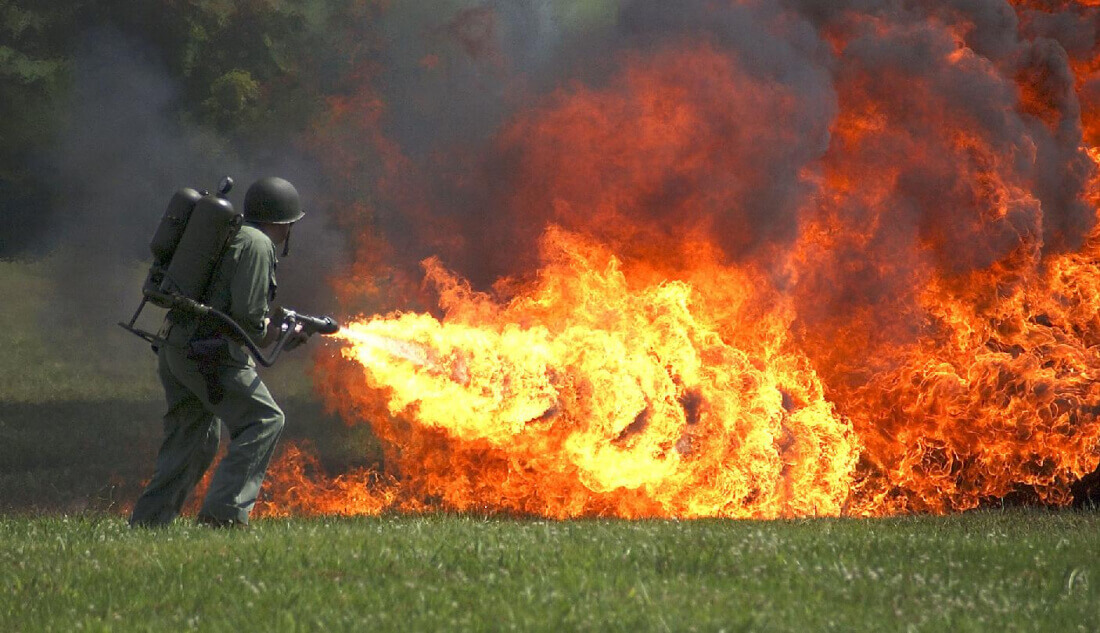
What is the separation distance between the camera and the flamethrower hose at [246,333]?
9.05m

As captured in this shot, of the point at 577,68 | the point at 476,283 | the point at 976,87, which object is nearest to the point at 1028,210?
the point at 976,87

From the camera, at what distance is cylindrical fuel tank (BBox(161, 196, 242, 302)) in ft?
29.7

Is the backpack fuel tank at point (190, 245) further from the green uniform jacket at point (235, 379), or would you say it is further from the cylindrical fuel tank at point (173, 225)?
the green uniform jacket at point (235, 379)

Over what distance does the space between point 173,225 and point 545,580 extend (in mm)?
3878

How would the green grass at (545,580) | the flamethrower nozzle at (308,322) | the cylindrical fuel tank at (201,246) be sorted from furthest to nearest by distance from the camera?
the flamethrower nozzle at (308,322)
the cylindrical fuel tank at (201,246)
the green grass at (545,580)

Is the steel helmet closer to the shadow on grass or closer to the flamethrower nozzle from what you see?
the flamethrower nozzle

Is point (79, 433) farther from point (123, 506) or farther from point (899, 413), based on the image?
point (899, 413)

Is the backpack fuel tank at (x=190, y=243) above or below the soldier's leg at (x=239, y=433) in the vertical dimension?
above

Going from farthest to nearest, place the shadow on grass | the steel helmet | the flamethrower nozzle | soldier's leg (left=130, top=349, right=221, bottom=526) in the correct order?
the shadow on grass → the steel helmet → soldier's leg (left=130, top=349, right=221, bottom=526) → the flamethrower nozzle

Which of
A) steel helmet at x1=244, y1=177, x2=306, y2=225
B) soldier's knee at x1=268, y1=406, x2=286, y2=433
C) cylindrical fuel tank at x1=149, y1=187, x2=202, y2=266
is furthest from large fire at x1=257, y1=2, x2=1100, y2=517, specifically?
cylindrical fuel tank at x1=149, y1=187, x2=202, y2=266

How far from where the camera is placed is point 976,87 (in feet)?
45.7

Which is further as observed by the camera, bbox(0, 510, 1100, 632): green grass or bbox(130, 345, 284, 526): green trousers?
bbox(130, 345, 284, 526): green trousers

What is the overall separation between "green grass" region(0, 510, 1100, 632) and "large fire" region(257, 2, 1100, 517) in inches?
113

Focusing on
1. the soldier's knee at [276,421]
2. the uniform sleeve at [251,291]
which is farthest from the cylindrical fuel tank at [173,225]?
the soldier's knee at [276,421]
